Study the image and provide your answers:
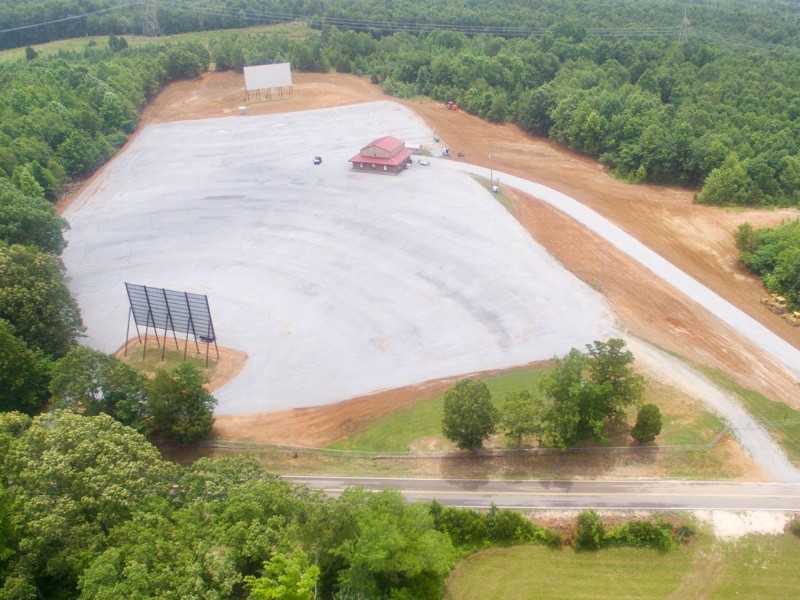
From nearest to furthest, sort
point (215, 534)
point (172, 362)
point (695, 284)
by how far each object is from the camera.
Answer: point (215, 534) → point (172, 362) → point (695, 284)

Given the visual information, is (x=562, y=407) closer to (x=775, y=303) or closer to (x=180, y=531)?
(x=180, y=531)

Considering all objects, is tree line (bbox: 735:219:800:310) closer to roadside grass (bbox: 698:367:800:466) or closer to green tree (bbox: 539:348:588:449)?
roadside grass (bbox: 698:367:800:466)

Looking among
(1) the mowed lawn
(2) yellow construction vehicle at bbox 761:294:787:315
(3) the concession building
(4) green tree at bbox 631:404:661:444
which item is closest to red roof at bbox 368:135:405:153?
(3) the concession building

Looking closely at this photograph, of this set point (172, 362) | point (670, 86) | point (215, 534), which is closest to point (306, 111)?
Result: point (670, 86)

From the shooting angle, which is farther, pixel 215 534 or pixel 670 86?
pixel 670 86

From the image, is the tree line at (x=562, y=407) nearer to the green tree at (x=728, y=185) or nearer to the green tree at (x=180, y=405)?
the green tree at (x=180, y=405)

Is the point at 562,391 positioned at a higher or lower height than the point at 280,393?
higher

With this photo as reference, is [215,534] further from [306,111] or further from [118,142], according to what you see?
[306,111]
